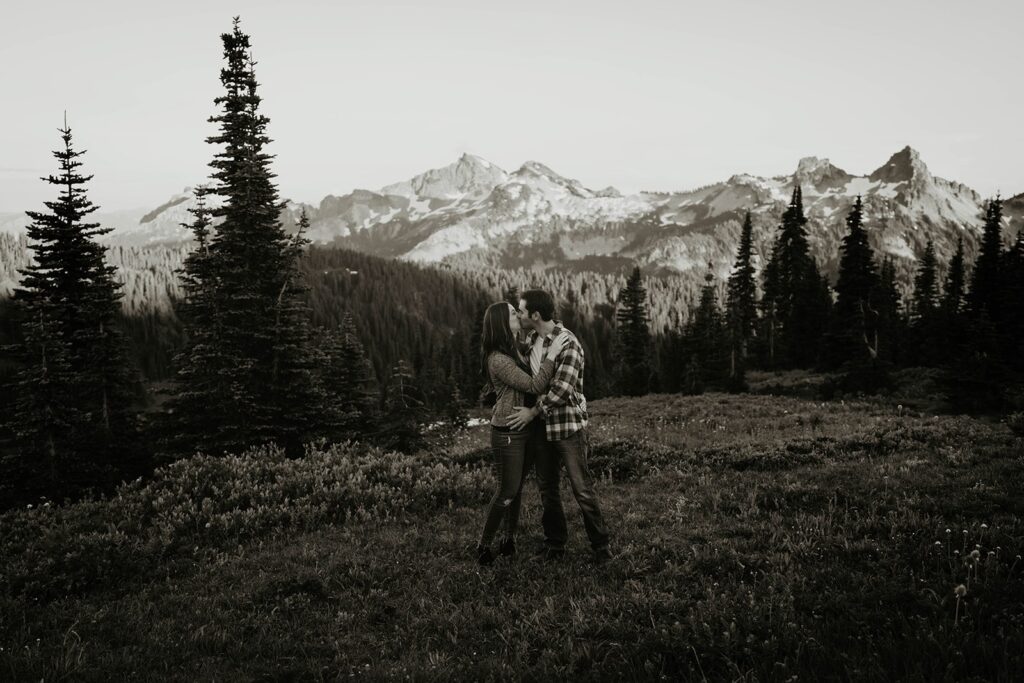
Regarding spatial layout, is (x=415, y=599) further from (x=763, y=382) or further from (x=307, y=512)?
(x=763, y=382)

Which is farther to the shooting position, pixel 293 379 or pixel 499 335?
pixel 293 379

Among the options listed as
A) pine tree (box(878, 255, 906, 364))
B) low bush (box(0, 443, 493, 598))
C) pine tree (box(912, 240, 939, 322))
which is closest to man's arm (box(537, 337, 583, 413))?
low bush (box(0, 443, 493, 598))

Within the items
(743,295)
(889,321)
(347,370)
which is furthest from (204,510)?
(889,321)

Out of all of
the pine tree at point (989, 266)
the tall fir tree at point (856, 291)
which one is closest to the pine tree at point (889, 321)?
the pine tree at point (989, 266)

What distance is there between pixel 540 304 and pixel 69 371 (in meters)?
23.4

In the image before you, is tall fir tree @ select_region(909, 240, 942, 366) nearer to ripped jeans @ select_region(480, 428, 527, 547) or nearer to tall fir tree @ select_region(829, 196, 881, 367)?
tall fir tree @ select_region(829, 196, 881, 367)

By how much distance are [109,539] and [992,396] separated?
105ft

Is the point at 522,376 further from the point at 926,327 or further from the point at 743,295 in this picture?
the point at 926,327

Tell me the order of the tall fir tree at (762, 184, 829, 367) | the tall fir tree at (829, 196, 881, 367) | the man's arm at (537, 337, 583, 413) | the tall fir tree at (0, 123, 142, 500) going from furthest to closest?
the tall fir tree at (762, 184, 829, 367), the tall fir tree at (829, 196, 881, 367), the tall fir tree at (0, 123, 142, 500), the man's arm at (537, 337, 583, 413)

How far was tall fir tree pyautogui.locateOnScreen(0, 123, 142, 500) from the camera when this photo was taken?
774 inches

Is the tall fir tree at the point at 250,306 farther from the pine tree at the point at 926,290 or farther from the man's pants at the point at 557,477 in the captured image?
the pine tree at the point at 926,290

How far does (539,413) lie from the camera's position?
6758 mm

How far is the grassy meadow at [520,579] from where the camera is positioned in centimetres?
452

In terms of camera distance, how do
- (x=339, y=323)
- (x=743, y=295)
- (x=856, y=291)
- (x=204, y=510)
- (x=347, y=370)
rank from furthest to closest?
(x=339, y=323) < (x=743, y=295) < (x=856, y=291) < (x=347, y=370) < (x=204, y=510)
